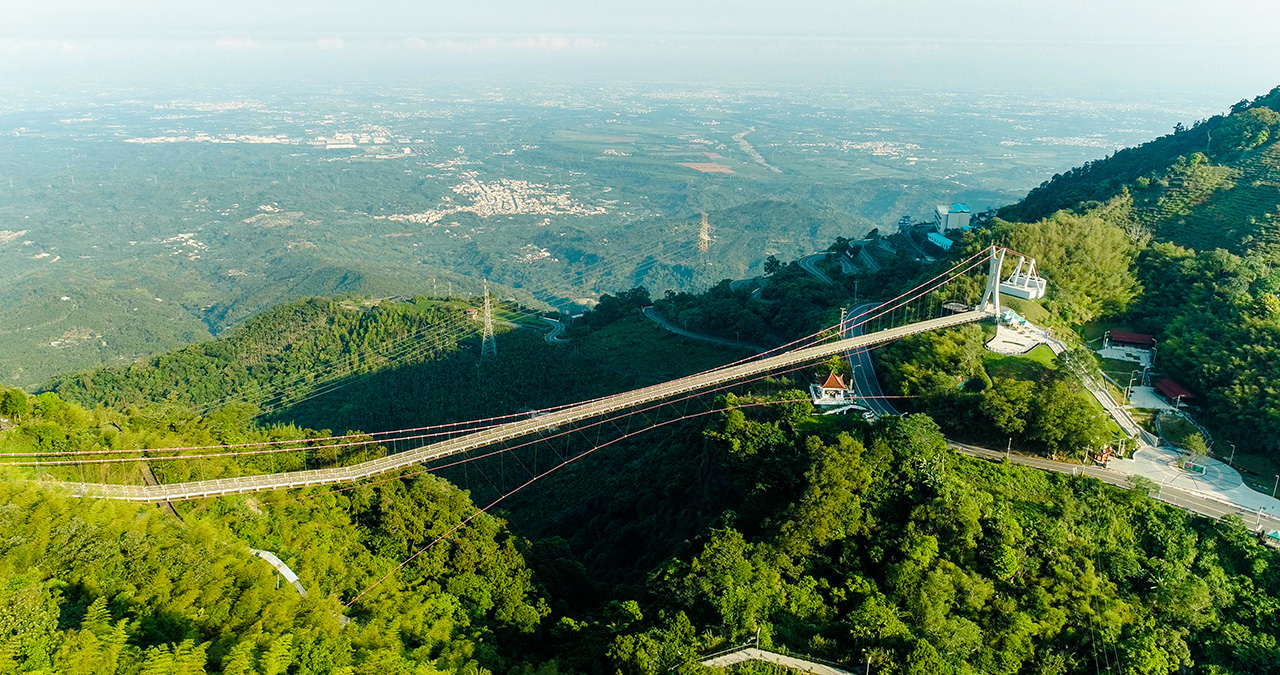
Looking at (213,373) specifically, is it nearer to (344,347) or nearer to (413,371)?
(344,347)

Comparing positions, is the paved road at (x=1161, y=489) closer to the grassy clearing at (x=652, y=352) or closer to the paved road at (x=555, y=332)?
the grassy clearing at (x=652, y=352)

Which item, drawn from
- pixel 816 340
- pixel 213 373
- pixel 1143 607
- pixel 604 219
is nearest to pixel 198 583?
pixel 1143 607

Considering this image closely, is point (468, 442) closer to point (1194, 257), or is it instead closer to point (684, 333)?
point (684, 333)

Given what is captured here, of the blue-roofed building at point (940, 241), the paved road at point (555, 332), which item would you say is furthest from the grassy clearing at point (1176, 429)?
the paved road at point (555, 332)

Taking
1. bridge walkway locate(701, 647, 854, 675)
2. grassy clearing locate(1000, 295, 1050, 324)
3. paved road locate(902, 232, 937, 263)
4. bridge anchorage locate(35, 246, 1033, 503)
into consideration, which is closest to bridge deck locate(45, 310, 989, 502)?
bridge anchorage locate(35, 246, 1033, 503)

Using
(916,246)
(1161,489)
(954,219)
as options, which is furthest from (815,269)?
(1161,489)

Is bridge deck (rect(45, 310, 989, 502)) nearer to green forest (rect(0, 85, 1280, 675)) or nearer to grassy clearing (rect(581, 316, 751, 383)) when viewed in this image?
green forest (rect(0, 85, 1280, 675))
